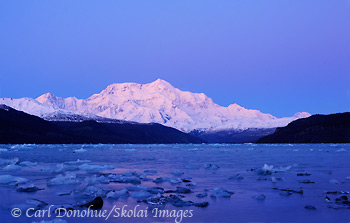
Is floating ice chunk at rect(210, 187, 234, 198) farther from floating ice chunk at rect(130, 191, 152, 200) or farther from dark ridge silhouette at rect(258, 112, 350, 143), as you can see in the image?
dark ridge silhouette at rect(258, 112, 350, 143)

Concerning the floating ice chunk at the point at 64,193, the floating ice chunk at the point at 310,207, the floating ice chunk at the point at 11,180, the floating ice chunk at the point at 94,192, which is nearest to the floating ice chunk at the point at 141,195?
the floating ice chunk at the point at 94,192

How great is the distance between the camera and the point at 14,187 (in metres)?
16.9

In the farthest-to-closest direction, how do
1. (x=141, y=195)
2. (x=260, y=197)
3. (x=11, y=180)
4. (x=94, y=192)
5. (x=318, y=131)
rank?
(x=318, y=131)
(x=11, y=180)
(x=94, y=192)
(x=141, y=195)
(x=260, y=197)

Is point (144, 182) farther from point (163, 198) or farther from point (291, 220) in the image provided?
point (291, 220)

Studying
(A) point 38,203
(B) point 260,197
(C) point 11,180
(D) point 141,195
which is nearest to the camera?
(A) point 38,203

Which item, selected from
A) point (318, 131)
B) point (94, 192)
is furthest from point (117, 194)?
point (318, 131)

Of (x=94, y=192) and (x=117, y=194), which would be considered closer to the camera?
(x=117, y=194)

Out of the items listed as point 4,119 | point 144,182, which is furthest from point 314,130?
point 144,182

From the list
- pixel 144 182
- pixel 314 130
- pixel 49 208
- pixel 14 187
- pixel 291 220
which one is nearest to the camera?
pixel 291 220

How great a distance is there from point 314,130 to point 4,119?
489 feet

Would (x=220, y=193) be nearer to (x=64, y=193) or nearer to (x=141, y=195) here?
(x=141, y=195)

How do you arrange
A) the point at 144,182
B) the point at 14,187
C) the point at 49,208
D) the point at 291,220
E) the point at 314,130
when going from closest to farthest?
the point at 291,220 < the point at 49,208 < the point at 14,187 < the point at 144,182 < the point at 314,130

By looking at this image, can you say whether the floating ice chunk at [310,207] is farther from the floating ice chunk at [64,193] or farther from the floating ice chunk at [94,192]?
the floating ice chunk at [64,193]

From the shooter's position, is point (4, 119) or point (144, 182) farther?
point (4, 119)
